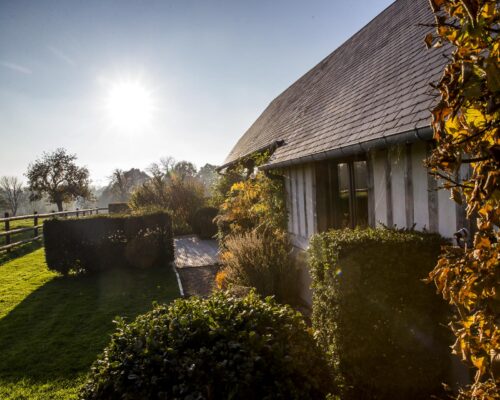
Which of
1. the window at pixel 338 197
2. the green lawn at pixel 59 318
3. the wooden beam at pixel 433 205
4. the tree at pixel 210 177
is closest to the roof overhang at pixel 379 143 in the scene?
the wooden beam at pixel 433 205

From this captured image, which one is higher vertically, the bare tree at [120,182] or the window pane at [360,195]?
the bare tree at [120,182]

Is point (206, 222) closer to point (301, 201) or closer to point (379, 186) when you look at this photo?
point (301, 201)

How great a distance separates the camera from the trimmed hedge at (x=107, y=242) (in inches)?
365

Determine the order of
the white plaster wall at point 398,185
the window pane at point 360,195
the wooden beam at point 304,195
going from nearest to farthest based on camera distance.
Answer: the white plaster wall at point 398,185 < the window pane at point 360,195 < the wooden beam at point 304,195

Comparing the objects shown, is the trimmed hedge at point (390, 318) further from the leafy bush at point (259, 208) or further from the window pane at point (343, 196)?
the leafy bush at point (259, 208)

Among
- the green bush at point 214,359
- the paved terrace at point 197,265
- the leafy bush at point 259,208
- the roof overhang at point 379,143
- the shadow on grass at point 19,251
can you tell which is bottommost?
the paved terrace at point 197,265

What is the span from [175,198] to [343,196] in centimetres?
1382

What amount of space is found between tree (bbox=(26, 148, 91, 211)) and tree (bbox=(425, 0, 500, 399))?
133 feet

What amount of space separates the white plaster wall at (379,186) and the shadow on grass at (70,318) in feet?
14.3

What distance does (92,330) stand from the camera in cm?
563

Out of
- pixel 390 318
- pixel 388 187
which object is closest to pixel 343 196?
pixel 388 187

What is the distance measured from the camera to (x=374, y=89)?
5.80 metres

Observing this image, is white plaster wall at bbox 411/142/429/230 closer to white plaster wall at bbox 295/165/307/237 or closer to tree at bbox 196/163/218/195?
white plaster wall at bbox 295/165/307/237

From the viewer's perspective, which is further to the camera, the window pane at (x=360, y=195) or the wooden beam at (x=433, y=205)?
the window pane at (x=360, y=195)
